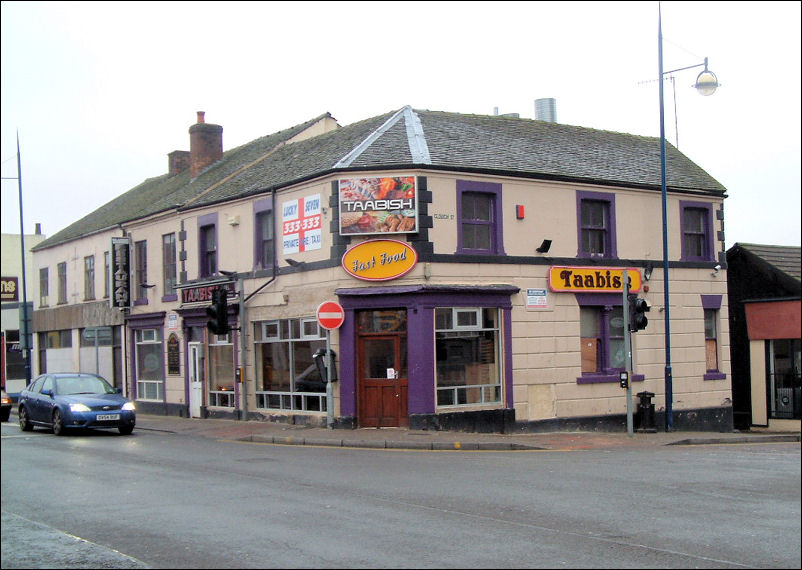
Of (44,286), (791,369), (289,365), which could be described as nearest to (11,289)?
(44,286)

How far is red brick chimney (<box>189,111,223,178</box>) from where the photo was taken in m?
32.3

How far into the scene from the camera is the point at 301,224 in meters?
22.4

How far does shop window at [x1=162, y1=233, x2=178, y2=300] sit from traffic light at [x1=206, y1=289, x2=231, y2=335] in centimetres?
498

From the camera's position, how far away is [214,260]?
26156mm

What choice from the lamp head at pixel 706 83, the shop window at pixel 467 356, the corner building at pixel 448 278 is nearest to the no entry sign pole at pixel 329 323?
the corner building at pixel 448 278

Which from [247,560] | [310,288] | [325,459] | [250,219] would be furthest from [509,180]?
[247,560]

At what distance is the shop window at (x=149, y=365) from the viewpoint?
29.2m

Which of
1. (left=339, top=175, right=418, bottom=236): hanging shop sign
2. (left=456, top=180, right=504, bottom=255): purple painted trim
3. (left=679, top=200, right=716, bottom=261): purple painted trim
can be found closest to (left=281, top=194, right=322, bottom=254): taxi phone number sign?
(left=339, top=175, right=418, bottom=236): hanging shop sign

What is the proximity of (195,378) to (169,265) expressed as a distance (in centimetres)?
403

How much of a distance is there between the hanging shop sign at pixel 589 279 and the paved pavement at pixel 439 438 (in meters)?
3.72

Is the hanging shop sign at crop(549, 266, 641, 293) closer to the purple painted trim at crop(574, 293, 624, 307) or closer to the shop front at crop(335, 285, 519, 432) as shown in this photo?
the purple painted trim at crop(574, 293, 624, 307)

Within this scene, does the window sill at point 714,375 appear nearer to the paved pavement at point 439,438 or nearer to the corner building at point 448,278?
the corner building at point 448,278

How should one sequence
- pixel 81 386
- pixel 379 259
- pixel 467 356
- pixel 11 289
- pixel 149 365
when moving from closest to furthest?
pixel 81 386
pixel 379 259
pixel 467 356
pixel 149 365
pixel 11 289

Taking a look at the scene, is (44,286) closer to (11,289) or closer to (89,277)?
(11,289)
